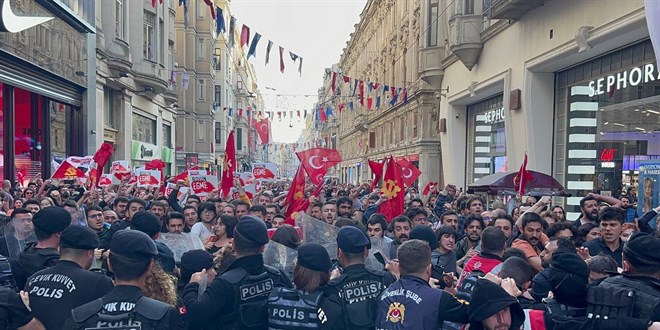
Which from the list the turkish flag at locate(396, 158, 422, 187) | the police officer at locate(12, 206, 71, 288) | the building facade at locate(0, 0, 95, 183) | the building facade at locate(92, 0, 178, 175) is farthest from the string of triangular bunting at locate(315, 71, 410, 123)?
the police officer at locate(12, 206, 71, 288)

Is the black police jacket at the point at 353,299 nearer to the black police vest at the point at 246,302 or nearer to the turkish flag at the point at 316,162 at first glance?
the black police vest at the point at 246,302

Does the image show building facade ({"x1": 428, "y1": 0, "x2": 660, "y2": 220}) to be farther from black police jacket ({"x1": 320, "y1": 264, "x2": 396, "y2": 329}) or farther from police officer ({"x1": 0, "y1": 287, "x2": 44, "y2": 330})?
police officer ({"x1": 0, "y1": 287, "x2": 44, "y2": 330})

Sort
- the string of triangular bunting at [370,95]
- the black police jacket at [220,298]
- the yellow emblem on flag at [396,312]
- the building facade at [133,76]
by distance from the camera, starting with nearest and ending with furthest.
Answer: the yellow emblem on flag at [396,312], the black police jacket at [220,298], the building facade at [133,76], the string of triangular bunting at [370,95]

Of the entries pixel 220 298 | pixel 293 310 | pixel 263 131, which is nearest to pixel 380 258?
pixel 293 310

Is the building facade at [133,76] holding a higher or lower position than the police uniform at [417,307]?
higher

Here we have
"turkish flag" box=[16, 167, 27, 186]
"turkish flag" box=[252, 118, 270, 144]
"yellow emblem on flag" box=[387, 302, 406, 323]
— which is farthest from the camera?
"turkish flag" box=[252, 118, 270, 144]

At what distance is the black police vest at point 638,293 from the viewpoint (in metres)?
3.33

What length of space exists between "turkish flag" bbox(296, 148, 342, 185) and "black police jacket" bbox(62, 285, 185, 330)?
7.26 meters

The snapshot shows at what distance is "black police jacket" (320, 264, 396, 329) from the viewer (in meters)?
3.87

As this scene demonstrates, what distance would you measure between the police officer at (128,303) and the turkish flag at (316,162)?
7137 mm

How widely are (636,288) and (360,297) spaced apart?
177cm

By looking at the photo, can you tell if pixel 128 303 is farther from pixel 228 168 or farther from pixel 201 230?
pixel 228 168

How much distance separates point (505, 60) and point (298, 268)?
14428 mm

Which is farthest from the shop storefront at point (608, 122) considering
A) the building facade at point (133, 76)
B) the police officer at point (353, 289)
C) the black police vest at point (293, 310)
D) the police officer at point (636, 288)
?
the building facade at point (133, 76)
